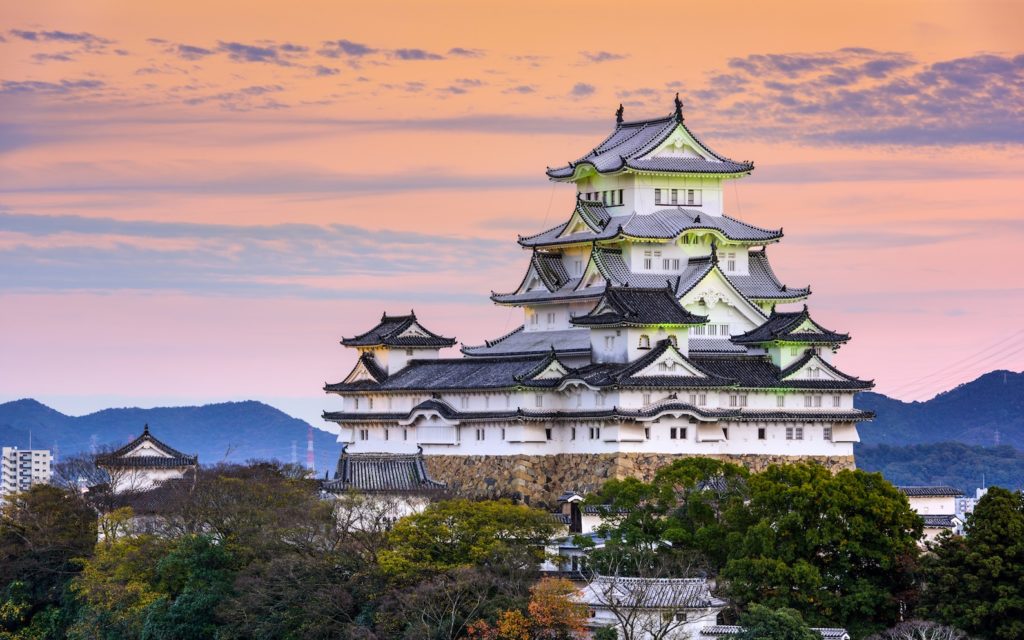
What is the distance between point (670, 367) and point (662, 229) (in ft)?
24.2

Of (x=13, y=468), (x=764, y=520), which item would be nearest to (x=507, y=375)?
(x=764, y=520)

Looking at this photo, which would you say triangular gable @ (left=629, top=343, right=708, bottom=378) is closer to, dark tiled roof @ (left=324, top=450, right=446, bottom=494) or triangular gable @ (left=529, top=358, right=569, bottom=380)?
triangular gable @ (left=529, top=358, right=569, bottom=380)

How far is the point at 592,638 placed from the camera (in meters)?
45.1

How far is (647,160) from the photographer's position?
2719 inches

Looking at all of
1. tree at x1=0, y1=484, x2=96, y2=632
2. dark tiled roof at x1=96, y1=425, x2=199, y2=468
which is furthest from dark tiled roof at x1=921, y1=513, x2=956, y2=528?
tree at x1=0, y1=484, x2=96, y2=632

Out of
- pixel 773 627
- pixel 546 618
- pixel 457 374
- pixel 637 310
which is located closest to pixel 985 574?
pixel 773 627

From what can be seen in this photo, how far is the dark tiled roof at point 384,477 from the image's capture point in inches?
2255

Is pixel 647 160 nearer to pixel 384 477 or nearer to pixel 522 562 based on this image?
pixel 384 477

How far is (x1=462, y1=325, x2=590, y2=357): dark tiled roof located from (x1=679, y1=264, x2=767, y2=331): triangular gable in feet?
11.6

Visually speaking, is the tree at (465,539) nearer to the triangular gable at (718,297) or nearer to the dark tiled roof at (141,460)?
the triangular gable at (718,297)

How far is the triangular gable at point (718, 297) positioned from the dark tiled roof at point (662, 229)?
1.98 metres

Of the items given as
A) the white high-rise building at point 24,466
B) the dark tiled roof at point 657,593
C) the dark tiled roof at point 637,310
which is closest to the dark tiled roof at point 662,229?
the dark tiled roof at point 637,310

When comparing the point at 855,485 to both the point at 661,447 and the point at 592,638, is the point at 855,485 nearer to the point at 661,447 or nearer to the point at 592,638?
the point at 592,638

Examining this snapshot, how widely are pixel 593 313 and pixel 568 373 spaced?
2.01 m
